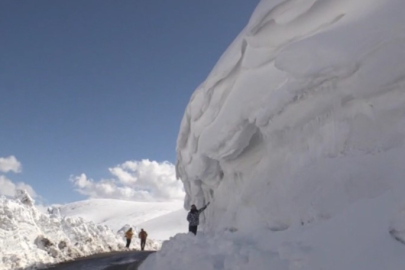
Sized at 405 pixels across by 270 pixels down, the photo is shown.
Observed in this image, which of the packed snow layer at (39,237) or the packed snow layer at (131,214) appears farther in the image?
the packed snow layer at (131,214)

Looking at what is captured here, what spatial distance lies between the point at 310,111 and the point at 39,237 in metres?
12.7

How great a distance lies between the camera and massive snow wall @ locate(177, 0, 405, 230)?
21.8 ft

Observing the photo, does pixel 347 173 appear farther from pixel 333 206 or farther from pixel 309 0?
pixel 309 0

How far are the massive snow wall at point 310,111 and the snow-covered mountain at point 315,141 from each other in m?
0.02

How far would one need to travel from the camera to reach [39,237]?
15906 mm

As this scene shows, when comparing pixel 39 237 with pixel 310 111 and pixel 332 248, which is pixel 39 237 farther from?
pixel 332 248

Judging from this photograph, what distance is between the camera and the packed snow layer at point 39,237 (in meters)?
14.0

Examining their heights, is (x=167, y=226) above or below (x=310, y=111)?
below

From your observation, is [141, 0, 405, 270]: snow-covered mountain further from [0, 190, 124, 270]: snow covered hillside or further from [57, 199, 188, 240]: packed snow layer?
[57, 199, 188, 240]: packed snow layer

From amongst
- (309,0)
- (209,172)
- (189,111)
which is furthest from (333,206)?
(189,111)

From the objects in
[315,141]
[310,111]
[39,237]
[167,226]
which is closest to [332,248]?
[315,141]

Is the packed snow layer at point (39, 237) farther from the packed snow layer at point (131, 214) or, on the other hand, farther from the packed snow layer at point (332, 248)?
the packed snow layer at point (131, 214)

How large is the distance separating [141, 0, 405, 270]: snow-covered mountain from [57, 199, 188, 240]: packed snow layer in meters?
53.9

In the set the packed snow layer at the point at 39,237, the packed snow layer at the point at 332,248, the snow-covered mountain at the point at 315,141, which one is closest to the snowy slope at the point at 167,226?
the packed snow layer at the point at 39,237
